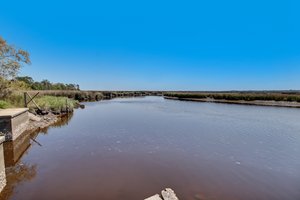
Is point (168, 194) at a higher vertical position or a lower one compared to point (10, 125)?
lower

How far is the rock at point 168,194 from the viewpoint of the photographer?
4.11m

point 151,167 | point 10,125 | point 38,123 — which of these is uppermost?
point 10,125

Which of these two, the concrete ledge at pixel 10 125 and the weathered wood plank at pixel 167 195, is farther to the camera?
the concrete ledge at pixel 10 125

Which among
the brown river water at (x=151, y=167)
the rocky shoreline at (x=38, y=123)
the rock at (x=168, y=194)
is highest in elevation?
the rocky shoreline at (x=38, y=123)

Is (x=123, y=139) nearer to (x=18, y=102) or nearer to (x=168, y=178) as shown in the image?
(x=168, y=178)

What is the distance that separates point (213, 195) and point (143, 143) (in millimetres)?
4586

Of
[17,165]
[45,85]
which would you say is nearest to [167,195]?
[17,165]

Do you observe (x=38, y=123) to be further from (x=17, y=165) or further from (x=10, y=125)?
(x=17, y=165)

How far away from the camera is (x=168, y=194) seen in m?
4.27

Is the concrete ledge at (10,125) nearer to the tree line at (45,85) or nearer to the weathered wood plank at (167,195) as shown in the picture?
the weathered wood plank at (167,195)

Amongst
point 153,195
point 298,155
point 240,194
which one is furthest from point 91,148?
point 298,155

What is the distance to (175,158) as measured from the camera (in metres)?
6.76

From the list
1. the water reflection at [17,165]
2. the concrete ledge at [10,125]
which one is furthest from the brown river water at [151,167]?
the concrete ledge at [10,125]

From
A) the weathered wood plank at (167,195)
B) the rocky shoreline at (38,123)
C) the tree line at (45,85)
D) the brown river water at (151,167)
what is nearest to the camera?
the weathered wood plank at (167,195)
